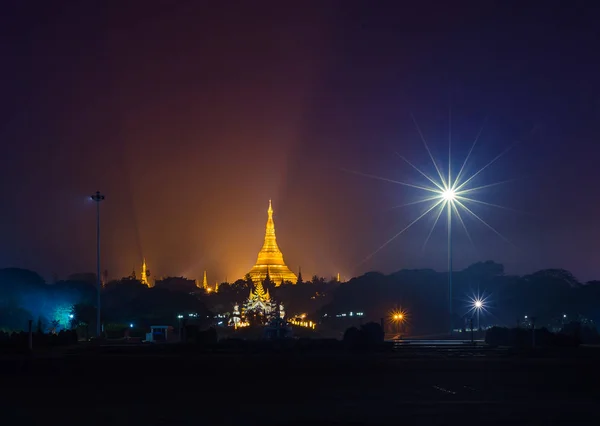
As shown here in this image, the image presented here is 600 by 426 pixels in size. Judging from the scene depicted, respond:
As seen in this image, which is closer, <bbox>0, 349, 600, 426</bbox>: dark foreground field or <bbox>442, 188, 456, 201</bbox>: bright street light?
<bbox>0, 349, 600, 426</bbox>: dark foreground field

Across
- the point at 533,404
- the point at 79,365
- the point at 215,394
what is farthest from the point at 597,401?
the point at 79,365

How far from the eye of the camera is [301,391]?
2494 cm

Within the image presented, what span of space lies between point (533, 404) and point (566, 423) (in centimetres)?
337

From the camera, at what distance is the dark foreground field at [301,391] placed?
1905 cm

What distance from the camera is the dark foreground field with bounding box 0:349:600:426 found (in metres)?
19.0

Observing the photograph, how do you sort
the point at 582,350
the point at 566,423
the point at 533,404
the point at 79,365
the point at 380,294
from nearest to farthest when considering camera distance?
the point at 566,423 < the point at 533,404 < the point at 79,365 < the point at 582,350 < the point at 380,294

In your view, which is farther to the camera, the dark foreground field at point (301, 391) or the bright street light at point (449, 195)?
the bright street light at point (449, 195)

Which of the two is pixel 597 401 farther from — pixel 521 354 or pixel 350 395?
pixel 521 354

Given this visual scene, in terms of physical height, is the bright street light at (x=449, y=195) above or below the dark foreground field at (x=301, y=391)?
above

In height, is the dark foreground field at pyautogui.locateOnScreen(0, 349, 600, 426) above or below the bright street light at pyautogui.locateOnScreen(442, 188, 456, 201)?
below

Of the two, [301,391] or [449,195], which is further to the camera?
[449,195]

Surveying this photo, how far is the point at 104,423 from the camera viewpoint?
60.0ft

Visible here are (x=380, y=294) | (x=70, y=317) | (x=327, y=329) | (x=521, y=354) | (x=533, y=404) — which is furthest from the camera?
(x=380, y=294)

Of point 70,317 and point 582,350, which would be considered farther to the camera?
point 70,317
